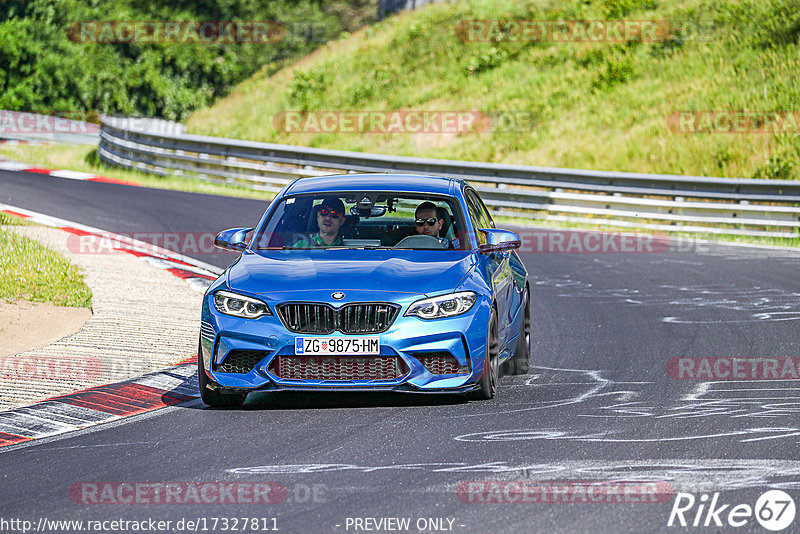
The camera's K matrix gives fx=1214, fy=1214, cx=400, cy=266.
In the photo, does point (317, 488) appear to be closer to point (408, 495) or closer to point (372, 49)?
point (408, 495)

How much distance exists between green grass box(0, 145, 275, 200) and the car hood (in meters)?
17.6

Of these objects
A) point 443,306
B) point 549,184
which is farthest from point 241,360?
point 549,184

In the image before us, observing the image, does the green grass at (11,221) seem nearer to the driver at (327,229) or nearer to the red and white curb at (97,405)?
the red and white curb at (97,405)

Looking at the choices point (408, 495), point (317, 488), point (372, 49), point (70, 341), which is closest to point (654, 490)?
point (408, 495)

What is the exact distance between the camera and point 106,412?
8055 mm

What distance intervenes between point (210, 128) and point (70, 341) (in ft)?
108

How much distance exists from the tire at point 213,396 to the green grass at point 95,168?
17963 millimetres

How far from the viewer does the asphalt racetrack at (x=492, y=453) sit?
5.46 meters

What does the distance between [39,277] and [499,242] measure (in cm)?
607

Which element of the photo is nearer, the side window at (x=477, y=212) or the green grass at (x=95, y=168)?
the side window at (x=477, y=212)

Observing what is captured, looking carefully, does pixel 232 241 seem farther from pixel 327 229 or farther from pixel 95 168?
pixel 95 168

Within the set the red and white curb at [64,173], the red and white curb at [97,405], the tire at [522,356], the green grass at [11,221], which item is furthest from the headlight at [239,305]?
the red and white curb at [64,173]

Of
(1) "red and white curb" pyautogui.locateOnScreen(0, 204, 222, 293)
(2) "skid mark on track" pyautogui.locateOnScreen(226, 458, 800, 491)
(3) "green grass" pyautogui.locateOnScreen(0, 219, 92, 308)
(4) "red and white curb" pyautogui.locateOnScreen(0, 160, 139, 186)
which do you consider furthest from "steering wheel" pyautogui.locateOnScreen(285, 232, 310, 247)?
(4) "red and white curb" pyautogui.locateOnScreen(0, 160, 139, 186)

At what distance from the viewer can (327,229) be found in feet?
29.5
